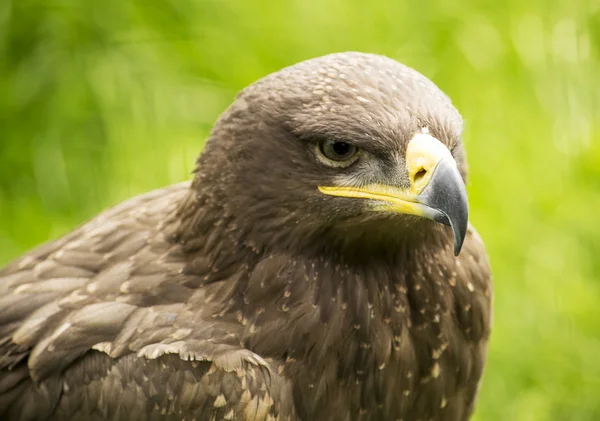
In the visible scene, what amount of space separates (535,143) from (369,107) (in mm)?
3053

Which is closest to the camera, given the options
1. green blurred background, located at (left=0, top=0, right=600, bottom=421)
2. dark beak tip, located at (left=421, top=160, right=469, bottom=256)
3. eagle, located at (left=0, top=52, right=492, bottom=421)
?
dark beak tip, located at (left=421, top=160, right=469, bottom=256)

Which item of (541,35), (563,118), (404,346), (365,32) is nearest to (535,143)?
(563,118)

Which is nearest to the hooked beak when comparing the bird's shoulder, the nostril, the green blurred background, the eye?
the nostril

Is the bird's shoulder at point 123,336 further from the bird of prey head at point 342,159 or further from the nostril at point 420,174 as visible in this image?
the nostril at point 420,174

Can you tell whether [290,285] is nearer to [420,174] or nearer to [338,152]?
[338,152]

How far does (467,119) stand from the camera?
635 centimetres

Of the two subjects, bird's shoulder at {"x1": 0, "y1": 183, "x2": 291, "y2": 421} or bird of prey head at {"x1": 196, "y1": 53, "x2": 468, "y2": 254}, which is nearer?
bird of prey head at {"x1": 196, "y1": 53, "x2": 468, "y2": 254}

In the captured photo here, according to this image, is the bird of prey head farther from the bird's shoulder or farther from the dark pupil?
the bird's shoulder

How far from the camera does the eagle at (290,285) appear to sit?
348cm

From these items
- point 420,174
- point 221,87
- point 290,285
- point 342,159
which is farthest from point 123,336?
point 221,87

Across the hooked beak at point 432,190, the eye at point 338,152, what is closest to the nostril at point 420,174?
the hooked beak at point 432,190

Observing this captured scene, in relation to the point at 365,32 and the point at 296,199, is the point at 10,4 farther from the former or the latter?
the point at 296,199

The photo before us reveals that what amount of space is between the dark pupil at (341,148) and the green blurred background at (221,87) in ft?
8.41

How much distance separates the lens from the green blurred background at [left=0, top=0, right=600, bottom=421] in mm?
6172
